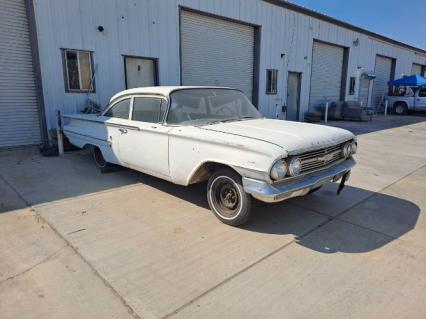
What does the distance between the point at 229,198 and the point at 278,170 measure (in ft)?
2.67

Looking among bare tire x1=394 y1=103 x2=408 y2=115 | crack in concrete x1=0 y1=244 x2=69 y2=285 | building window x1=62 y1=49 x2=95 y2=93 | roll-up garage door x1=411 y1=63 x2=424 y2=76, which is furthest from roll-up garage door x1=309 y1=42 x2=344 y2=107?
crack in concrete x1=0 y1=244 x2=69 y2=285

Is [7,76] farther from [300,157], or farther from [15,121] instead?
[300,157]

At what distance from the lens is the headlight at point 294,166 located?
324cm

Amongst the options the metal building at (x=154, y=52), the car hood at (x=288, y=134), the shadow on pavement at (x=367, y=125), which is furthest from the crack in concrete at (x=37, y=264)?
the shadow on pavement at (x=367, y=125)

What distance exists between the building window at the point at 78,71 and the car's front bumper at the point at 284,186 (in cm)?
694

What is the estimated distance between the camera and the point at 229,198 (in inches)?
146

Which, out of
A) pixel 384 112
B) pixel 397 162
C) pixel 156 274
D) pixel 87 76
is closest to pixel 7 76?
pixel 87 76

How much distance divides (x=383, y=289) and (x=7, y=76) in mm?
8770

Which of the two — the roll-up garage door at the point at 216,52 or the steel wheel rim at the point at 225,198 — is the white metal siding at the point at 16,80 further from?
the steel wheel rim at the point at 225,198

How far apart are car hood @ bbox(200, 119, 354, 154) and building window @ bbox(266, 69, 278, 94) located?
34.7 ft

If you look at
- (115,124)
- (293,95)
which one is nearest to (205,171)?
(115,124)

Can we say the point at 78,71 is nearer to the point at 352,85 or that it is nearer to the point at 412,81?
the point at 352,85

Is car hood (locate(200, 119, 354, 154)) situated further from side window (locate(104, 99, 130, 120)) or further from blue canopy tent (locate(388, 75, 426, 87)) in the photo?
blue canopy tent (locate(388, 75, 426, 87))

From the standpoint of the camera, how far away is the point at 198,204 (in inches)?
170
